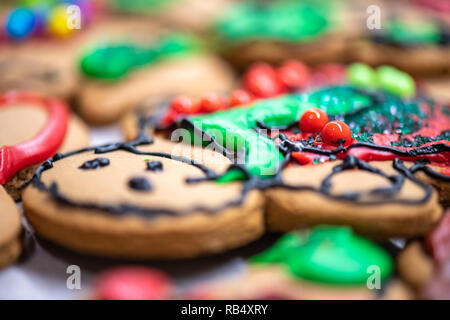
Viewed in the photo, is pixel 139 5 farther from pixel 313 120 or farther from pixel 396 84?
pixel 313 120

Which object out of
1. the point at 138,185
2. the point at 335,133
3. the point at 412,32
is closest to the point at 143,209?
the point at 138,185

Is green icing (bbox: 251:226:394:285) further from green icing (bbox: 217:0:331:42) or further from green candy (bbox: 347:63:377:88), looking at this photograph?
green icing (bbox: 217:0:331:42)

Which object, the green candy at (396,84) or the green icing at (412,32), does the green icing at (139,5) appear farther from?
the green candy at (396,84)

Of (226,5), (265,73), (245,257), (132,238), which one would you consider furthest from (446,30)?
(132,238)

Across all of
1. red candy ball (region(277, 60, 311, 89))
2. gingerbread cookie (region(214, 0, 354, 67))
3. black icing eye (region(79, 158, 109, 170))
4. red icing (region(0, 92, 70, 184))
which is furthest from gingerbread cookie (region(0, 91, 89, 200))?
gingerbread cookie (region(214, 0, 354, 67))

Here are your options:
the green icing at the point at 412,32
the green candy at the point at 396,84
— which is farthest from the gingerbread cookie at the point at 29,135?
the green icing at the point at 412,32

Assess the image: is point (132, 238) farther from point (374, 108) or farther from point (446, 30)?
point (446, 30)
